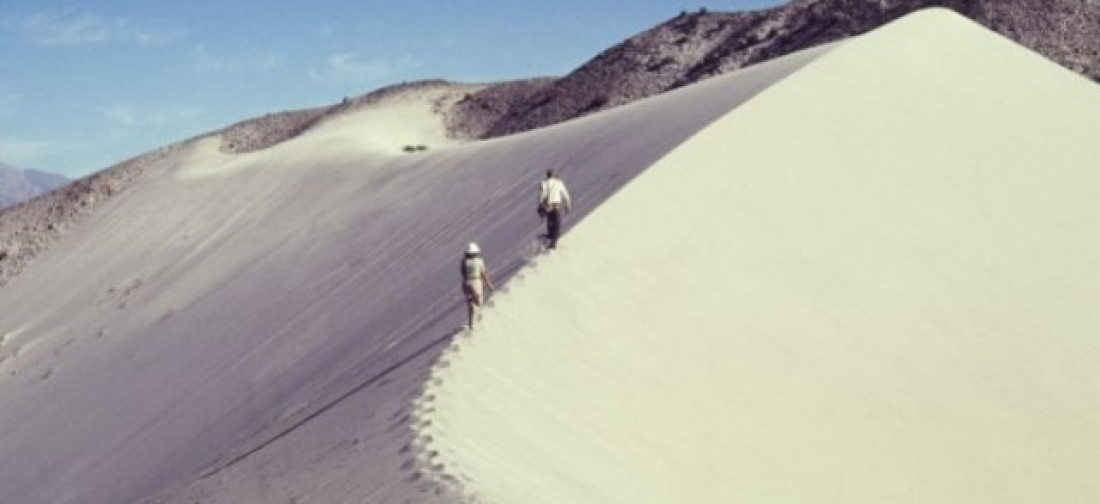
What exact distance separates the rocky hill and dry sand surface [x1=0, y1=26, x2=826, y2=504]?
20.3 ft

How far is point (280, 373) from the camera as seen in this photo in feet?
49.6

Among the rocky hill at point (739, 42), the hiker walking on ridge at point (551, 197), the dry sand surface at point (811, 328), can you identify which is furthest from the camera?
the rocky hill at point (739, 42)

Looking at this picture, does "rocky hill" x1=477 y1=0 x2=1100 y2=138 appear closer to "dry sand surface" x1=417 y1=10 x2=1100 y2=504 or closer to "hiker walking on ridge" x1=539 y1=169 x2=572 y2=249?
"dry sand surface" x1=417 y1=10 x2=1100 y2=504

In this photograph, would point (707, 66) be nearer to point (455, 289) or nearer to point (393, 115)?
point (393, 115)

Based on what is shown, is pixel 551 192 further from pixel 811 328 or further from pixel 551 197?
pixel 811 328

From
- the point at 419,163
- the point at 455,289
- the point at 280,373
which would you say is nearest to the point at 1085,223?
the point at 455,289

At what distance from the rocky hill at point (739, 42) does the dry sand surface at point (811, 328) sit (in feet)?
33.4

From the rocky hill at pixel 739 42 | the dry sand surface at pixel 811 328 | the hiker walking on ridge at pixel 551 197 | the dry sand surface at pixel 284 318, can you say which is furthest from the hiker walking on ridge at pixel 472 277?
the rocky hill at pixel 739 42

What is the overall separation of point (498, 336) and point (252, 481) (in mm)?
2251

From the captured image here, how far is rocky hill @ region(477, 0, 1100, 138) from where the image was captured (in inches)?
1041

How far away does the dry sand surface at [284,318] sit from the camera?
10377mm

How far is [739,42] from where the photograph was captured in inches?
1310

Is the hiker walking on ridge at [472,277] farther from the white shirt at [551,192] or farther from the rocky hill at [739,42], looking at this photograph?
the rocky hill at [739,42]

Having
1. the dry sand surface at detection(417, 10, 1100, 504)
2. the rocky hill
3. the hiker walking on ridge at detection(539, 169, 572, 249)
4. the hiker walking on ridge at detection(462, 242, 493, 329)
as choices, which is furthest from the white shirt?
the rocky hill
